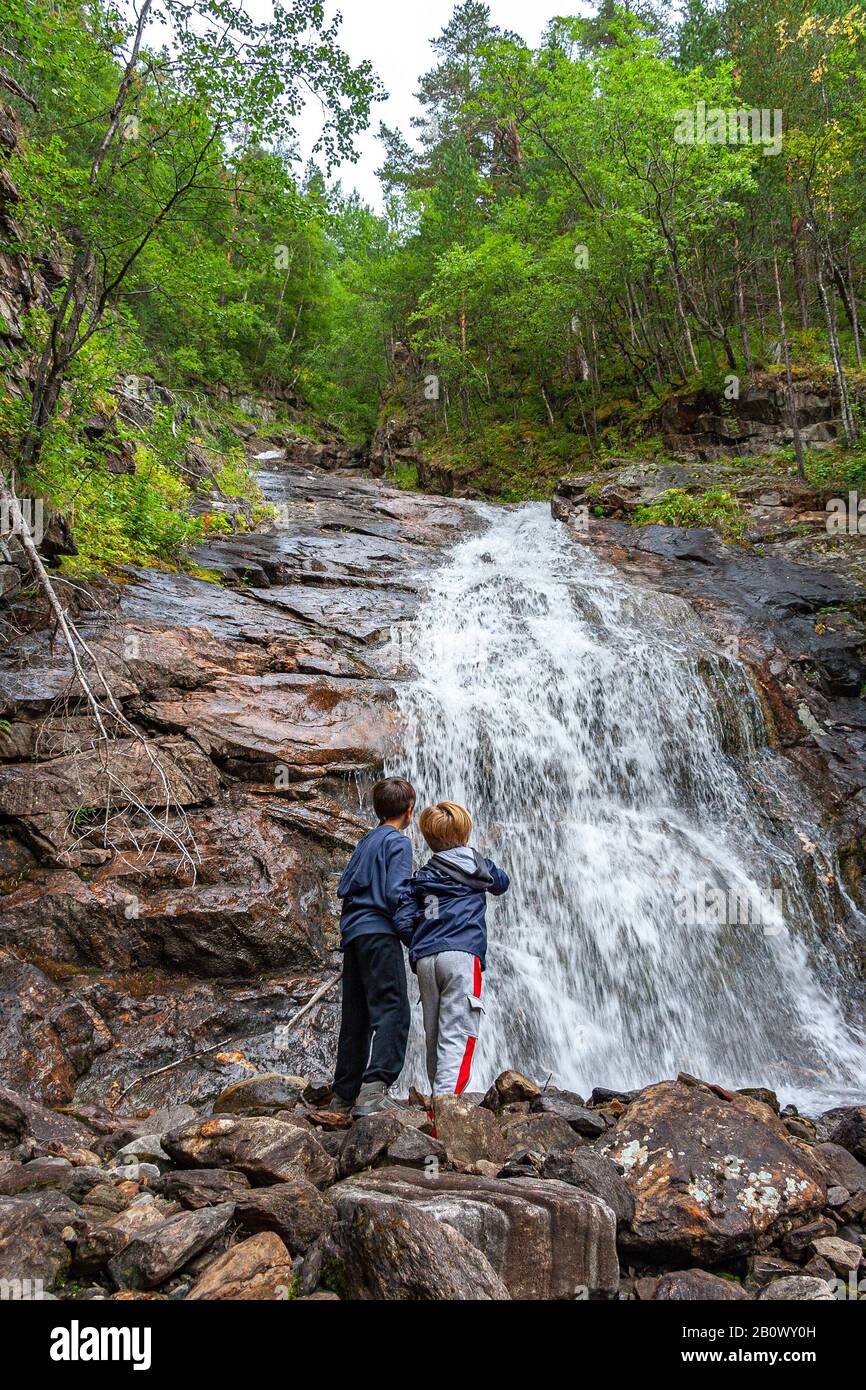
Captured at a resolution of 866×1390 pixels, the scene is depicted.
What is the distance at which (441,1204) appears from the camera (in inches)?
110

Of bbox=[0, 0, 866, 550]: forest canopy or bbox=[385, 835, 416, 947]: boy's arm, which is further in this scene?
bbox=[0, 0, 866, 550]: forest canopy

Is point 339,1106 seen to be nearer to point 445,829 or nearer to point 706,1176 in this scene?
point 445,829

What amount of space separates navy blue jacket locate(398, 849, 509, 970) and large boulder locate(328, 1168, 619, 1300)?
4.03 ft

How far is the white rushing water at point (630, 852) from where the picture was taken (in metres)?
6.90

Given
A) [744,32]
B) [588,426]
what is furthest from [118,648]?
[744,32]

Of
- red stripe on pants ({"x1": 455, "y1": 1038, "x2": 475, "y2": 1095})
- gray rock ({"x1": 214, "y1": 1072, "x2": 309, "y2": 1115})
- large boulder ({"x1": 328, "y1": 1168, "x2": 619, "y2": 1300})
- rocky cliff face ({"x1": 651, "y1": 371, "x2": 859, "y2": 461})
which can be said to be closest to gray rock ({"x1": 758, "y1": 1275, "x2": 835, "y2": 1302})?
large boulder ({"x1": 328, "y1": 1168, "x2": 619, "y2": 1300})

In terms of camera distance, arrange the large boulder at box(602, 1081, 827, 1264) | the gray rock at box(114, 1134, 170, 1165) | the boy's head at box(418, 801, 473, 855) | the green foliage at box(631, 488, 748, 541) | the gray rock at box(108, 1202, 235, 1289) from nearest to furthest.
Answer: the gray rock at box(108, 1202, 235, 1289), the large boulder at box(602, 1081, 827, 1264), the gray rock at box(114, 1134, 170, 1165), the boy's head at box(418, 801, 473, 855), the green foliage at box(631, 488, 748, 541)

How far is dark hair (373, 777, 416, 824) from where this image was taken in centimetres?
443

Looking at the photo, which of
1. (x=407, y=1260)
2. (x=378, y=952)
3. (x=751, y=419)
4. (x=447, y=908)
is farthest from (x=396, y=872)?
(x=751, y=419)

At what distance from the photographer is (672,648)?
11242mm

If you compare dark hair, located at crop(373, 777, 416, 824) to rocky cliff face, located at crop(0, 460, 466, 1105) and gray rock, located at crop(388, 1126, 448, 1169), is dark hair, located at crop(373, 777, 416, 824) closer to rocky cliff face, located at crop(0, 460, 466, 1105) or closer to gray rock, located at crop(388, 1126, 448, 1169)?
gray rock, located at crop(388, 1126, 448, 1169)

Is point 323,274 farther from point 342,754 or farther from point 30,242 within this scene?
point 342,754

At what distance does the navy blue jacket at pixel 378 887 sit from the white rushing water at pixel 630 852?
2.78 metres
